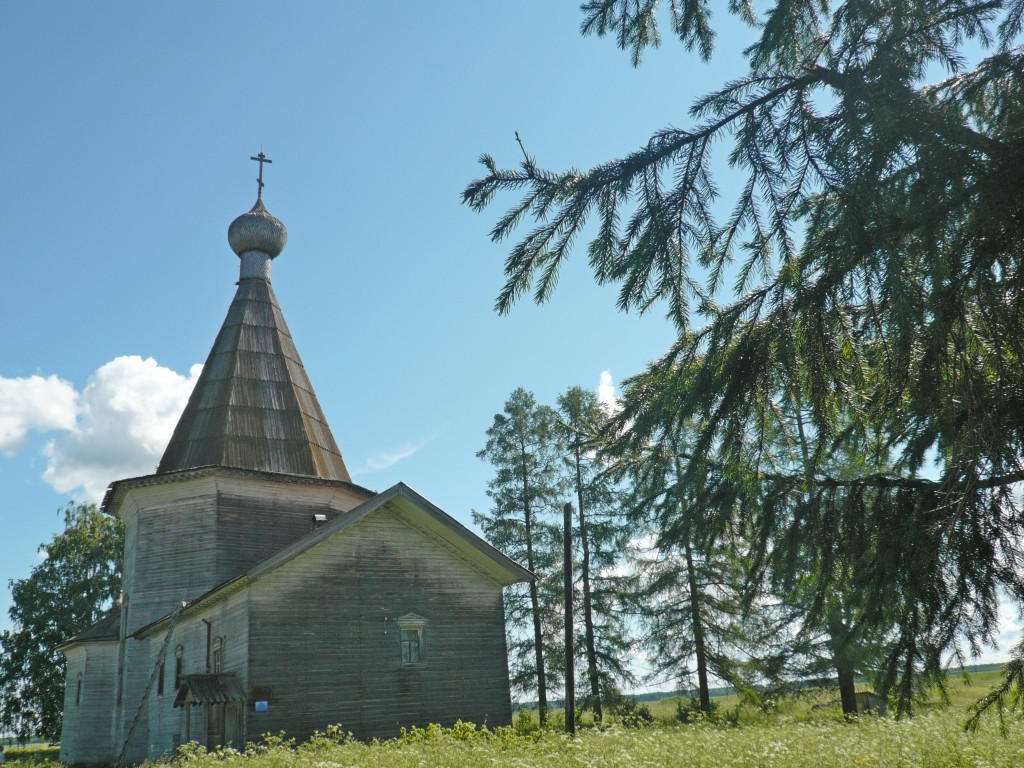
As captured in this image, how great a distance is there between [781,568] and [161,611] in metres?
19.2

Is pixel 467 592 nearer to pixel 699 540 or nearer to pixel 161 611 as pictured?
pixel 161 611

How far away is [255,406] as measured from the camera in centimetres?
2311

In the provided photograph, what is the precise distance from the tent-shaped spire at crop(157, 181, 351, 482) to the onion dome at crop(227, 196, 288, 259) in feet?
2.28

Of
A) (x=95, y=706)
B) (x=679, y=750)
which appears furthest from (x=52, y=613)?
(x=679, y=750)

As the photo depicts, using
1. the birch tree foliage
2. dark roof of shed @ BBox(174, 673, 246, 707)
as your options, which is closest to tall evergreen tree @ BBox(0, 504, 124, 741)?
dark roof of shed @ BBox(174, 673, 246, 707)

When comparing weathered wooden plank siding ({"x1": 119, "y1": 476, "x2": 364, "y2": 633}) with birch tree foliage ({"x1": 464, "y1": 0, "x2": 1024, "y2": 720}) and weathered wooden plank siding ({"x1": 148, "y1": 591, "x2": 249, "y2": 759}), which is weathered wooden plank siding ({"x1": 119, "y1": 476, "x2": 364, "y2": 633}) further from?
birch tree foliage ({"x1": 464, "y1": 0, "x2": 1024, "y2": 720})

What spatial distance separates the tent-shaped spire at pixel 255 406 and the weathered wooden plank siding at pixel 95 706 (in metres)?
5.43

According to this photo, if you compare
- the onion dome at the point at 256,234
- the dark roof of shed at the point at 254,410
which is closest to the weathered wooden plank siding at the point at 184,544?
the dark roof of shed at the point at 254,410

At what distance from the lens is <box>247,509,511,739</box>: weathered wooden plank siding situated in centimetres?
1526

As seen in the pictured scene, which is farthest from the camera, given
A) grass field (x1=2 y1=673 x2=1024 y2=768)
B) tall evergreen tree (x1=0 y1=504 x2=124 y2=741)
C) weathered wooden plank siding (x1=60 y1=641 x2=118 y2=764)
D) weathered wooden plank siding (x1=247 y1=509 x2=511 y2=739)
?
tall evergreen tree (x1=0 y1=504 x2=124 y2=741)

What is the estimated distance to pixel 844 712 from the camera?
20719 mm

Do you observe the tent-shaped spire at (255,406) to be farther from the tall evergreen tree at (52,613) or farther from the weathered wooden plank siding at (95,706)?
the tall evergreen tree at (52,613)

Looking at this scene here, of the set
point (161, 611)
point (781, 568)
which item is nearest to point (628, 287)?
point (781, 568)

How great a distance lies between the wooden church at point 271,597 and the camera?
15.5 m
